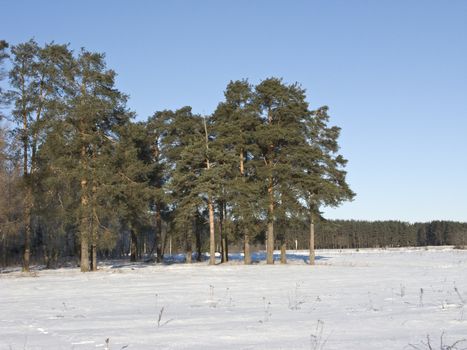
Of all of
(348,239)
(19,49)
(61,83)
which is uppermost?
(19,49)

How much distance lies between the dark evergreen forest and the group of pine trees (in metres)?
0.08

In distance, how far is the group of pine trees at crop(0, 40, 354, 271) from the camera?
28656 mm

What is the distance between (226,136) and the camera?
36.6 m

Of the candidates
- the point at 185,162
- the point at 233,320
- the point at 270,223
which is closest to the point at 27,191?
the point at 185,162

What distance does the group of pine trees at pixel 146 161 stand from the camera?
28656 mm

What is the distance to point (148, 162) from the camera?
41.3 metres

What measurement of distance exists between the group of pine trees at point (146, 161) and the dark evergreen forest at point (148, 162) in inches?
3.3

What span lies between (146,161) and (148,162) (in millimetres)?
215

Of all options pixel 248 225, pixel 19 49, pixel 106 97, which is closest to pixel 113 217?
pixel 106 97

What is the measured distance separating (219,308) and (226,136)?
2594cm

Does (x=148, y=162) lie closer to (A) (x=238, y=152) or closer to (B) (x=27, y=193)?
(A) (x=238, y=152)

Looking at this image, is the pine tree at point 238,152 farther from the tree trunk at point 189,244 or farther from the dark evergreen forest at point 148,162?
the tree trunk at point 189,244

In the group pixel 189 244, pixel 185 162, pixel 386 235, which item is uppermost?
pixel 185 162

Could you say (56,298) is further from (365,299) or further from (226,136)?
(226,136)
